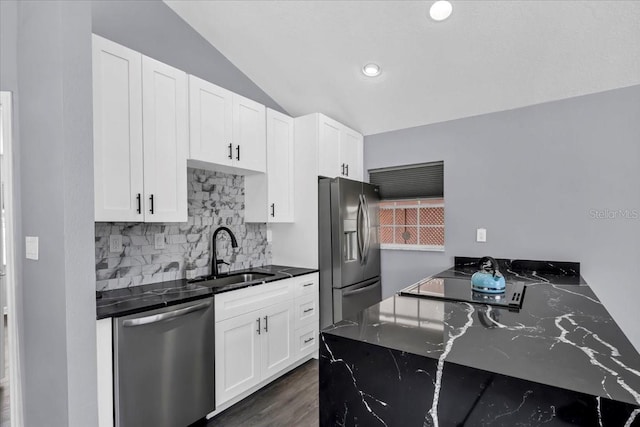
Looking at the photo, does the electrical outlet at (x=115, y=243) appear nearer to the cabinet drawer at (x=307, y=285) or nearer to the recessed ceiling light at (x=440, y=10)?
the cabinet drawer at (x=307, y=285)

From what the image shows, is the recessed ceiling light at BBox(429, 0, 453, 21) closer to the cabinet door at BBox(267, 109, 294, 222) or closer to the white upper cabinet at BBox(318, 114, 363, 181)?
the white upper cabinet at BBox(318, 114, 363, 181)

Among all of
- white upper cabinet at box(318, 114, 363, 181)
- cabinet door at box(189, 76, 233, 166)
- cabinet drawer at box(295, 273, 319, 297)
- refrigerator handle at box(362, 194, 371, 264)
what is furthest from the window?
cabinet door at box(189, 76, 233, 166)

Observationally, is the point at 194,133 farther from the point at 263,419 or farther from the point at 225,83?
the point at 263,419

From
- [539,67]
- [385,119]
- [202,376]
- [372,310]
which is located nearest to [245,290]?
[202,376]

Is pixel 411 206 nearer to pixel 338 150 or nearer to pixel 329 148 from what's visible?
pixel 338 150

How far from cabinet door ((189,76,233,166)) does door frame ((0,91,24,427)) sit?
96 cm

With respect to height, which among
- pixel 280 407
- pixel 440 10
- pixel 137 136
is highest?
pixel 440 10

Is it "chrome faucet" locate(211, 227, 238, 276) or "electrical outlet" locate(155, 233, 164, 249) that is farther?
"chrome faucet" locate(211, 227, 238, 276)

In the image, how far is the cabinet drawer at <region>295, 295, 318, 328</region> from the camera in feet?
9.31

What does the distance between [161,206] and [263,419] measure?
1.54m

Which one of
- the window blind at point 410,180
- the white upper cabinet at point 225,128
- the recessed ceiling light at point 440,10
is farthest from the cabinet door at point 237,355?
the recessed ceiling light at point 440,10

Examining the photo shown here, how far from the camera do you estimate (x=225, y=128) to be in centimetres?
255

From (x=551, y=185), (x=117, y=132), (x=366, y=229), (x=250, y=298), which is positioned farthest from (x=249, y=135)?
(x=551, y=185)

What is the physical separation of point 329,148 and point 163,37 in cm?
163
